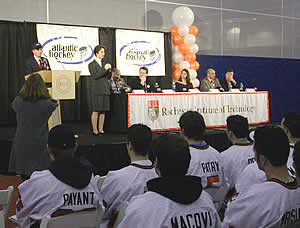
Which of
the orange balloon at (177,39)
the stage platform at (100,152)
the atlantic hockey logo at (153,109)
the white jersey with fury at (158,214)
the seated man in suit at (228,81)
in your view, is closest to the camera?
the white jersey with fury at (158,214)

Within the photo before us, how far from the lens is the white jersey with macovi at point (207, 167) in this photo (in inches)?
93.4

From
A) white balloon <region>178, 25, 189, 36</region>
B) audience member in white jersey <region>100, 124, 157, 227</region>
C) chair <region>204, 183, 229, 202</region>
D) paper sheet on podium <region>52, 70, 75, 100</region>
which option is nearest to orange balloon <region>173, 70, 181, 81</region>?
white balloon <region>178, 25, 189, 36</region>

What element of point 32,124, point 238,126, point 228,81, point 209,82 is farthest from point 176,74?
point 238,126

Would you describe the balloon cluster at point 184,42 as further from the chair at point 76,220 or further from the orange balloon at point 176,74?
the chair at point 76,220

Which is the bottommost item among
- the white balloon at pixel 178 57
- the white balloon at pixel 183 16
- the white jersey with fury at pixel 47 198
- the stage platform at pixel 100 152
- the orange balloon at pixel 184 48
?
the stage platform at pixel 100 152

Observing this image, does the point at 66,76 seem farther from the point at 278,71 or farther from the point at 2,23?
the point at 278,71

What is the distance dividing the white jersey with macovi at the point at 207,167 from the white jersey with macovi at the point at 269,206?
812 millimetres

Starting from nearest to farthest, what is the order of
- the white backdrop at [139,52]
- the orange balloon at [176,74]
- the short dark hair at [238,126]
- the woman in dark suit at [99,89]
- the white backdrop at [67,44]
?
the short dark hair at [238,126] → the woman in dark suit at [99,89] → the white backdrop at [67,44] → the white backdrop at [139,52] → the orange balloon at [176,74]

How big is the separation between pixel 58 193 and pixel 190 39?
7.69m

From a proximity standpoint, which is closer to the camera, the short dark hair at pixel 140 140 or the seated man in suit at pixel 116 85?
the short dark hair at pixel 140 140

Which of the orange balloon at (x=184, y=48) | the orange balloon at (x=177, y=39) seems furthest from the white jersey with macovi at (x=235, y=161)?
the orange balloon at (x=177, y=39)

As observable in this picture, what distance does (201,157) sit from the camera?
2418 mm

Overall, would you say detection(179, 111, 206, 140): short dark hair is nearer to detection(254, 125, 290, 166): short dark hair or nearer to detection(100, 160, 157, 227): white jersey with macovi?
detection(100, 160, 157, 227): white jersey with macovi

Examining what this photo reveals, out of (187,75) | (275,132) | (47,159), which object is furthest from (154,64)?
(275,132)
